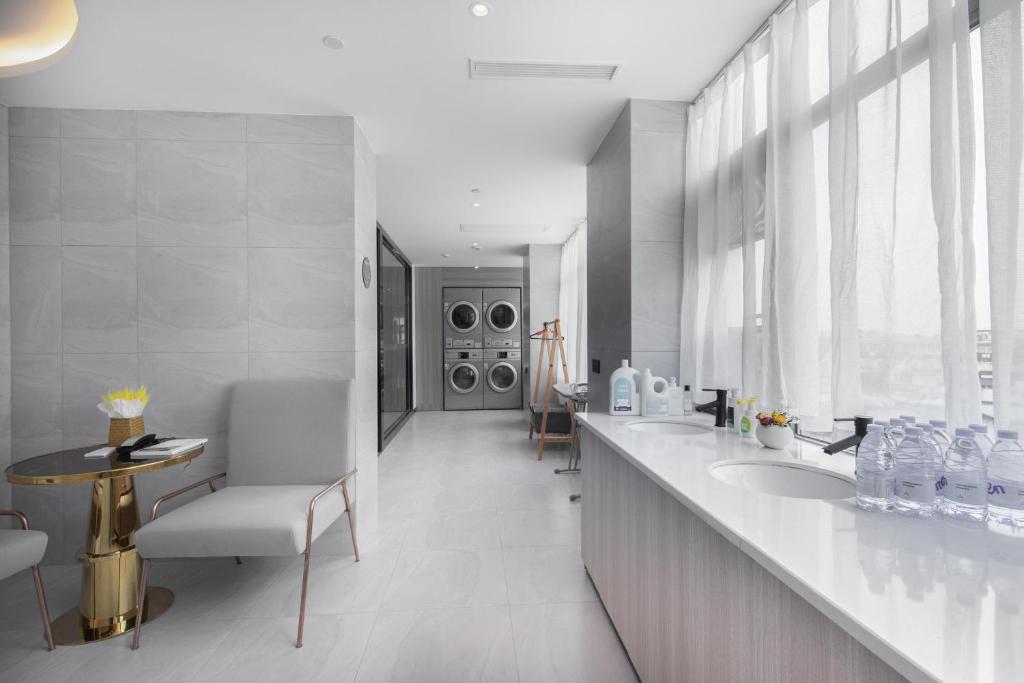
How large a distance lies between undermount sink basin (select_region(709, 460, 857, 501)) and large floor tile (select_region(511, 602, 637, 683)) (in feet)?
2.61

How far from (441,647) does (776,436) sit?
4.67 ft

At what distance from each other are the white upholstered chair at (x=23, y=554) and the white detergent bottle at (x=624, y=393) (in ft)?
7.71

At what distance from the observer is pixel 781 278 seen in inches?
67.6

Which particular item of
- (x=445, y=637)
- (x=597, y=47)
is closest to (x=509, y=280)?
(x=597, y=47)

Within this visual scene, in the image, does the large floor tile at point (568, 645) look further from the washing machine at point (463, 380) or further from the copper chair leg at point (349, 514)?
the washing machine at point (463, 380)

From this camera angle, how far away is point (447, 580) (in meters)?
2.28

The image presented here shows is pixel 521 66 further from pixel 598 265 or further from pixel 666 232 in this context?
pixel 598 265

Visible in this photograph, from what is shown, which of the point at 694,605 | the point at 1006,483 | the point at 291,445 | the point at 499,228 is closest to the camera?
the point at 1006,483

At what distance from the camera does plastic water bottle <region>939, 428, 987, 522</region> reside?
87 cm

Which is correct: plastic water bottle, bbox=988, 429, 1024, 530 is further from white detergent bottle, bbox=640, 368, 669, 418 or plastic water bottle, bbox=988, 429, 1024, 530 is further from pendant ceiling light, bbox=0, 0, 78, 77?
pendant ceiling light, bbox=0, 0, 78, 77

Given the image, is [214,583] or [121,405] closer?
[121,405]

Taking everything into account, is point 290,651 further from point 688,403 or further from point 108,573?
Answer: point 688,403

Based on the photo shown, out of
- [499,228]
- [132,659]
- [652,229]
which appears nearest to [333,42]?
[652,229]

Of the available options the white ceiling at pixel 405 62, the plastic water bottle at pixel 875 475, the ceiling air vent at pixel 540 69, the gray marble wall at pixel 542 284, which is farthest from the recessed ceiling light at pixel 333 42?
the gray marble wall at pixel 542 284
